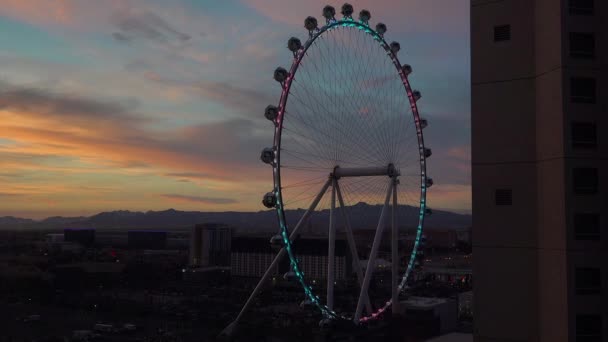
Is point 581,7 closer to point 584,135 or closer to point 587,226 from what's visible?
point 584,135

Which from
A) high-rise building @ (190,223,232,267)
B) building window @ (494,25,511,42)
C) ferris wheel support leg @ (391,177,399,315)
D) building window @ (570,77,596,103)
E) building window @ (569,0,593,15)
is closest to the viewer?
building window @ (570,77,596,103)

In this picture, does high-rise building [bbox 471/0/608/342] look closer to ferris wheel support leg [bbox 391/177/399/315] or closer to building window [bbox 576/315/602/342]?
building window [bbox 576/315/602/342]

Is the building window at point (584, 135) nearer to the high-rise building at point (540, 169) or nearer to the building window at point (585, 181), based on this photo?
the high-rise building at point (540, 169)

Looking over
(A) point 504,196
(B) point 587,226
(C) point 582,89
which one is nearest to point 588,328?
(B) point 587,226

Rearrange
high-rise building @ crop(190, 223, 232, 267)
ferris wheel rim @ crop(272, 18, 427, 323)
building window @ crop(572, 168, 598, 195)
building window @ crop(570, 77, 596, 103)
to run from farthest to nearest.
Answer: high-rise building @ crop(190, 223, 232, 267) < ferris wheel rim @ crop(272, 18, 427, 323) < building window @ crop(570, 77, 596, 103) < building window @ crop(572, 168, 598, 195)

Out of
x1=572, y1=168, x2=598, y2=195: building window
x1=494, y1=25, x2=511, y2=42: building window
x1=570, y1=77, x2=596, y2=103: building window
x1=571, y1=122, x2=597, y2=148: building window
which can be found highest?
x1=494, y1=25, x2=511, y2=42: building window

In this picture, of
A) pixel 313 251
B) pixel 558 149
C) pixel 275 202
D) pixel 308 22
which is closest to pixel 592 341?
pixel 558 149

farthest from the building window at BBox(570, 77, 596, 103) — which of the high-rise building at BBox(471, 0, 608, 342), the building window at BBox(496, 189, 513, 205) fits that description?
the building window at BBox(496, 189, 513, 205)

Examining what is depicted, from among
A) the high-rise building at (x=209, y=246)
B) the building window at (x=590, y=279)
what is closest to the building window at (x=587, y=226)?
the building window at (x=590, y=279)
